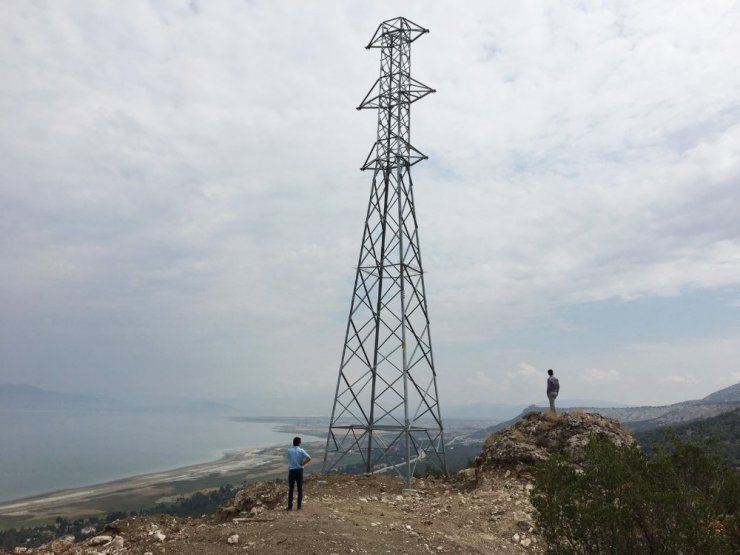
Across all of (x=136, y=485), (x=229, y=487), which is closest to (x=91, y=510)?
(x=229, y=487)

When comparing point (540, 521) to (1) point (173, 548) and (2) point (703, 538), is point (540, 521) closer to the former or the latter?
(2) point (703, 538)

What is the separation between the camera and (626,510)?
26.4 ft

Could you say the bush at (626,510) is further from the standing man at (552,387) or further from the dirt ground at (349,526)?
the standing man at (552,387)

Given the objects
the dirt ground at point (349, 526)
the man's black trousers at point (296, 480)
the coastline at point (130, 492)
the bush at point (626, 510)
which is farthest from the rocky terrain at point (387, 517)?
the coastline at point (130, 492)

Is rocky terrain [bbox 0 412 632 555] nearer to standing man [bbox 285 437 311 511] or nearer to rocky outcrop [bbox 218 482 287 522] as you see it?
rocky outcrop [bbox 218 482 287 522]

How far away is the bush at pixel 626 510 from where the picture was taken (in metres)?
7.89

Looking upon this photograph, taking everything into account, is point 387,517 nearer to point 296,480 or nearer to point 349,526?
point 349,526

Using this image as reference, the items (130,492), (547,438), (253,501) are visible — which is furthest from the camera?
(130,492)

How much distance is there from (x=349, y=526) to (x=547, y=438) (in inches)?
410

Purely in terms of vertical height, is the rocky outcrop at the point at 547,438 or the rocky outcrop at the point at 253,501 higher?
the rocky outcrop at the point at 547,438

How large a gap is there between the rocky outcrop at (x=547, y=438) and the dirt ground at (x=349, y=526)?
1.12 metres

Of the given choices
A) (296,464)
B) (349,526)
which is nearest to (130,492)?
(296,464)

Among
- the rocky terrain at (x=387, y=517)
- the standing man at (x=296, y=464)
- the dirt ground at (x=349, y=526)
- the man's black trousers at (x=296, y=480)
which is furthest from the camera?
the man's black trousers at (x=296, y=480)

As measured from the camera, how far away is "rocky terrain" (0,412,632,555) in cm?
1053
